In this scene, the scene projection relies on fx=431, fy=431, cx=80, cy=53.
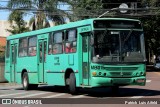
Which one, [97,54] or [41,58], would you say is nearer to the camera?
[97,54]

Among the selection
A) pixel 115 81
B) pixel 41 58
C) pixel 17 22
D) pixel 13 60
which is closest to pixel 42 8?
pixel 17 22

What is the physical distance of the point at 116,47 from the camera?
16.9 m

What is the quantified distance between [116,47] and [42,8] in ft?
95.4

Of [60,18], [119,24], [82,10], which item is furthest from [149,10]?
[119,24]

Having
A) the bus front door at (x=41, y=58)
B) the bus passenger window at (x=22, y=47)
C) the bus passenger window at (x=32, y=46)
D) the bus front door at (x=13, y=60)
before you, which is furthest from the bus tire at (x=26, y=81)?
the bus front door at (x=41, y=58)

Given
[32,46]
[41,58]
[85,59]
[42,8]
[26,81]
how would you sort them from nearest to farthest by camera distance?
[85,59], [41,58], [32,46], [26,81], [42,8]

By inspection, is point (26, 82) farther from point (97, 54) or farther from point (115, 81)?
point (115, 81)

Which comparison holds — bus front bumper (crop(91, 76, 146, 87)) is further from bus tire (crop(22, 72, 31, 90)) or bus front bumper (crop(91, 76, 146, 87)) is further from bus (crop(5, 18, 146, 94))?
bus tire (crop(22, 72, 31, 90))

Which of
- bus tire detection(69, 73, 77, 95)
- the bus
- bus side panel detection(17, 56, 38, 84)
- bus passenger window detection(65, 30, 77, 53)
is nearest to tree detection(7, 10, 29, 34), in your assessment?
bus side panel detection(17, 56, 38, 84)

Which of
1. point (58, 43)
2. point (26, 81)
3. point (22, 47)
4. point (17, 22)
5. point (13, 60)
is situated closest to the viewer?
point (58, 43)

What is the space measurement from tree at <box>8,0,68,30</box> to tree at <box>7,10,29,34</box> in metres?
1.69

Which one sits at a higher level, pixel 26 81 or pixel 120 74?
pixel 120 74

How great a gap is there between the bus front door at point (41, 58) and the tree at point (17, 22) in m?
24.9

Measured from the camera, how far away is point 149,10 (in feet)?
173
